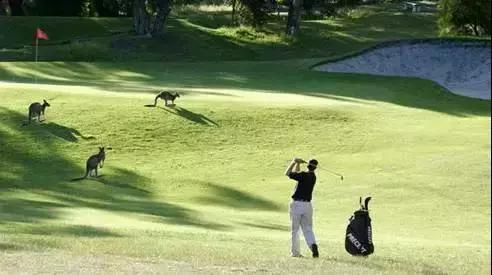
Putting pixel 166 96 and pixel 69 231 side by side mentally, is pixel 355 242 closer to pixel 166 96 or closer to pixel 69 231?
pixel 69 231

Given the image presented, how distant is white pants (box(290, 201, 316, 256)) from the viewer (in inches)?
595

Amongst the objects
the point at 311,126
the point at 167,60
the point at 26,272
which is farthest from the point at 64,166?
the point at 167,60

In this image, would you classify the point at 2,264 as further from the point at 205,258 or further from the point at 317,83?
the point at 317,83

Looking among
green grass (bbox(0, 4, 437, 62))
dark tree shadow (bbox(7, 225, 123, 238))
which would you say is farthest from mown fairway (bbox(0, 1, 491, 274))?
green grass (bbox(0, 4, 437, 62))

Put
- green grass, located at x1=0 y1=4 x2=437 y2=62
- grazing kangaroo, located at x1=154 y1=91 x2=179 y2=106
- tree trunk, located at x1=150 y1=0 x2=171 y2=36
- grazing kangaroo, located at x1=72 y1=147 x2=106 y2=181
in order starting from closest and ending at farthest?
grazing kangaroo, located at x1=72 y1=147 x2=106 y2=181
grazing kangaroo, located at x1=154 y1=91 x2=179 y2=106
green grass, located at x1=0 y1=4 x2=437 y2=62
tree trunk, located at x1=150 y1=0 x2=171 y2=36

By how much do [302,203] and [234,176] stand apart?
525 inches

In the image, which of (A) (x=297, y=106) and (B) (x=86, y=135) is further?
(A) (x=297, y=106)

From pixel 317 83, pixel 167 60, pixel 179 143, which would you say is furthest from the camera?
pixel 167 60

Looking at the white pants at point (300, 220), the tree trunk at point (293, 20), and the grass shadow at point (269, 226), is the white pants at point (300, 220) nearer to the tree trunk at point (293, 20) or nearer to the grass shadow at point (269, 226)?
the grass shadow at point (269, 226)

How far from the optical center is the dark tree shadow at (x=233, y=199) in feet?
83.4

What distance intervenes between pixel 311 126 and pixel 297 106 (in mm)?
2355

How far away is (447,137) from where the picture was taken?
3117 centimetres

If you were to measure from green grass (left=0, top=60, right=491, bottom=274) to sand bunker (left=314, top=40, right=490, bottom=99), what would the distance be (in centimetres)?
170

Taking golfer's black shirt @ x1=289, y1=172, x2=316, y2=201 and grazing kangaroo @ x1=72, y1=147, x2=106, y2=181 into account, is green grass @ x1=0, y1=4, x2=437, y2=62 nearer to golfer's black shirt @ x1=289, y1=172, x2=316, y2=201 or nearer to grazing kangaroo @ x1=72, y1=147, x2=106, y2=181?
grazing kangaroo @ x1=72, y1=147, x2=106, y2=181
